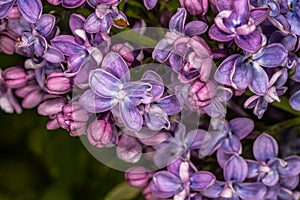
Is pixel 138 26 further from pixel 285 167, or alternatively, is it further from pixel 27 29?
pixel 285 167

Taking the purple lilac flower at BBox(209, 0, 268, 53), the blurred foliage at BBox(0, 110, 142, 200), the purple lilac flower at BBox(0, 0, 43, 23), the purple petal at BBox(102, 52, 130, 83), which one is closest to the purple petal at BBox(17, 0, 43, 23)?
the purple lilac flower at BBox(0, 0, 43, 23)

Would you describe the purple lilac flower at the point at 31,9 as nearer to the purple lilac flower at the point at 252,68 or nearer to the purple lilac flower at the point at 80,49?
the purple lilac flower at the point at 80,49

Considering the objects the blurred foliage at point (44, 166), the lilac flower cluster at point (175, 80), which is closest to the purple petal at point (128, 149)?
the lilac flower cluster at point (175, 80)

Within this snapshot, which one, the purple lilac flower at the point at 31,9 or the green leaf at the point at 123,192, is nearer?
the purple lilac flower at the point at 31,9

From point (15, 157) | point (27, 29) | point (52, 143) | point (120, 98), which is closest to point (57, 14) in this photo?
point (27, 29)

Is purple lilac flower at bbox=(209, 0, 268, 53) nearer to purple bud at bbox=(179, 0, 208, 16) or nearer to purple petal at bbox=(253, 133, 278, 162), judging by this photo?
purple bud at bbox=(179, 0, 208, 16)

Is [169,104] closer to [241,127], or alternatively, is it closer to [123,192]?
[241,127]

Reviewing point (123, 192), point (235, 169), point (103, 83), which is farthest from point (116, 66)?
point (123, 192)
